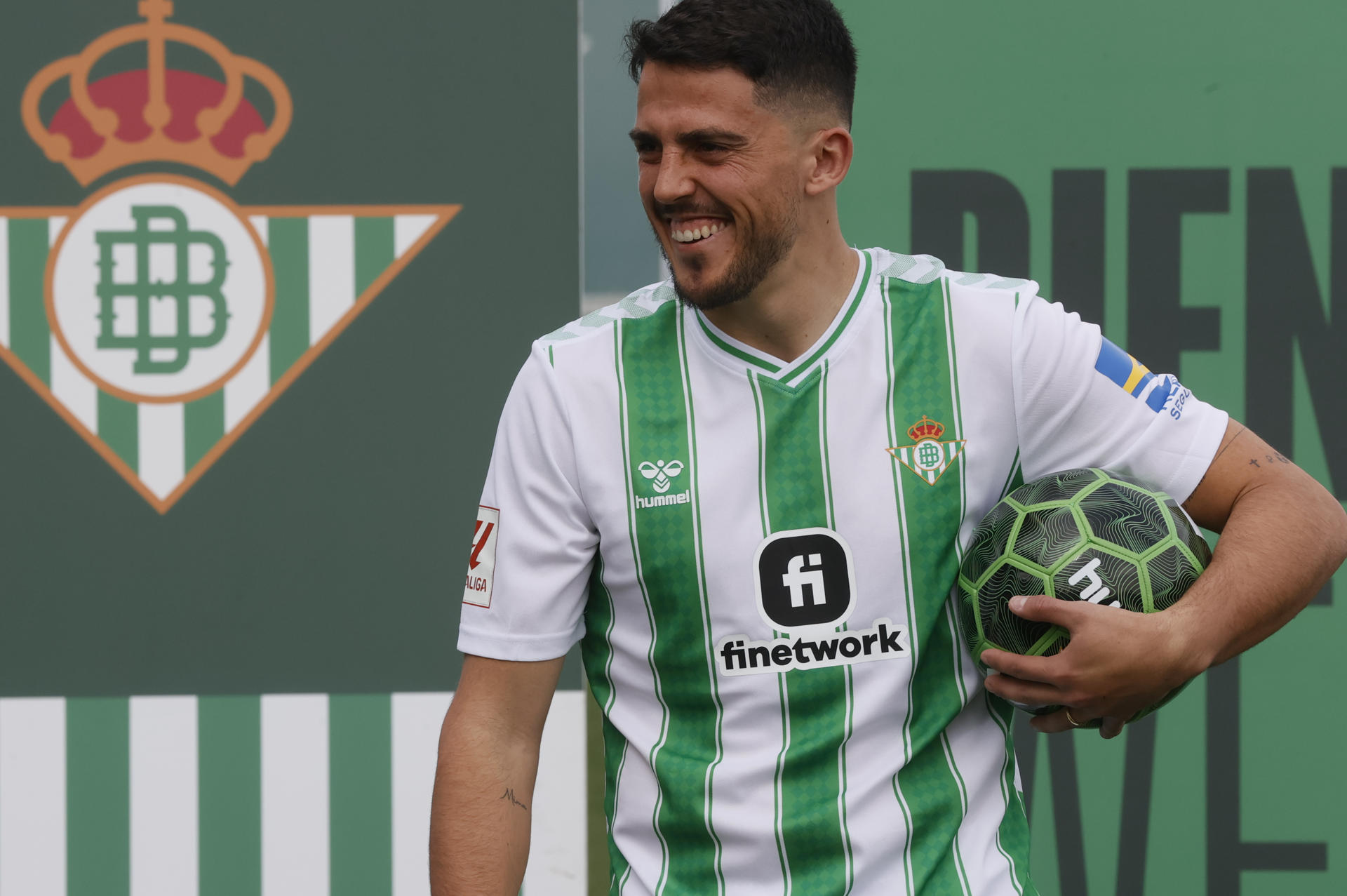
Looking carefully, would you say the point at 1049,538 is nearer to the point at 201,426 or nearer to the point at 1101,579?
the point at 1101,579

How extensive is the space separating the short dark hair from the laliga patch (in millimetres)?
638

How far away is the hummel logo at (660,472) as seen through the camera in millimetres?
1769

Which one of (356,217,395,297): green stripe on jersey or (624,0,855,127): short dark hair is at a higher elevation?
(624,0,855,127): short dark hair

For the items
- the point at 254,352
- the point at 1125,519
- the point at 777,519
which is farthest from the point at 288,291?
the point at 1125,519

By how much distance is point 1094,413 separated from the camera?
180 centimetres

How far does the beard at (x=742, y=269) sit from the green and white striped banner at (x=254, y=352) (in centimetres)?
134

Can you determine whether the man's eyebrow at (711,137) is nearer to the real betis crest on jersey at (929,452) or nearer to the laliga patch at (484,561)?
the real betis crest on jersey at (929,452)

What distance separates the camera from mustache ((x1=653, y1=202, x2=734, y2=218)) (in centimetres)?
175

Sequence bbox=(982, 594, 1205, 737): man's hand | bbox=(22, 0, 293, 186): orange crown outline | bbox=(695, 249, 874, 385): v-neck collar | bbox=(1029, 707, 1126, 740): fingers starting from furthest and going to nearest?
bbox=(22, 0, 293, 186): orange crown outline
bbox=(695, 249, 874, 385): v-neck collar
bbox=(1029, 707, 1126, 740): fingers
bbox=(982, 594, 1205, 737): man's hand

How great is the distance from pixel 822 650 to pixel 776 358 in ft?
1.27

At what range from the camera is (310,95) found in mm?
2961

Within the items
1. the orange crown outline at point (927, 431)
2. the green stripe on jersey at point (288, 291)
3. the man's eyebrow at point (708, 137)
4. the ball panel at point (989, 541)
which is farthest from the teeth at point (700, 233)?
the green stripe on jersey at point (288, 291)

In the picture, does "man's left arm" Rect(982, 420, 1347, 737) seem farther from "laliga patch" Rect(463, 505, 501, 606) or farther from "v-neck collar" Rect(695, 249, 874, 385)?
"laliga patch" Rect(463, 505, 501, 606)

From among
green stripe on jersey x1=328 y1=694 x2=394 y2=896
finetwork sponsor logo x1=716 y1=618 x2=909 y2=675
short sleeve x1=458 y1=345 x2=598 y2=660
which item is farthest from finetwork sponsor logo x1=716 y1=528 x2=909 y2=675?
green stripe on jersey x1=328 y1=694 x2=394 y2=896
